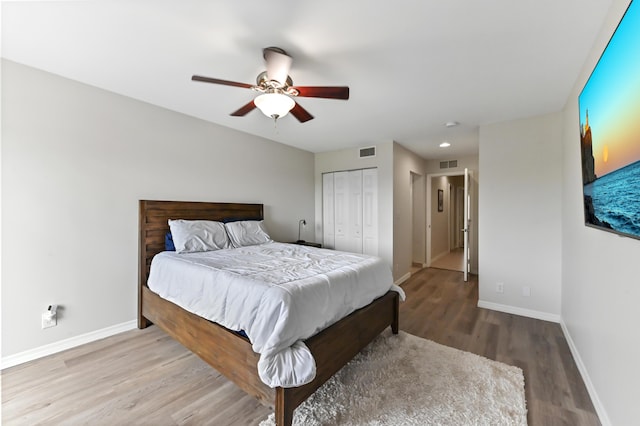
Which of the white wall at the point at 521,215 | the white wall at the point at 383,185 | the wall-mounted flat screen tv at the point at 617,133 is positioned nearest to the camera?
the wall-mounted flat screen tv at the point at 617,133

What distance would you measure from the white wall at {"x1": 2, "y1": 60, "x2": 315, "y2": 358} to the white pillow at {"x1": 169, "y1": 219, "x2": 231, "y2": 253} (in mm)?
404

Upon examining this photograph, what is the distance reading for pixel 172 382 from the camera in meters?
1.91

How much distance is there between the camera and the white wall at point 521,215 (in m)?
2.92

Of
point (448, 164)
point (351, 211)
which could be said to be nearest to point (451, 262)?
point (448, 164)

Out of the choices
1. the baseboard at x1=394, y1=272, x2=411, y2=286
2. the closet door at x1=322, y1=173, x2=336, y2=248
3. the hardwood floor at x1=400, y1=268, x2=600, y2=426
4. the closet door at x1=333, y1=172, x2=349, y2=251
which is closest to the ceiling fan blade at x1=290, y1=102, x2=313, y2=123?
the hardwood floor at x1=400, y1=268, x2=600, y2=426

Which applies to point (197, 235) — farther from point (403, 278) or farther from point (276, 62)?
point (403, 278)

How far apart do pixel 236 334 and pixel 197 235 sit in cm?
155

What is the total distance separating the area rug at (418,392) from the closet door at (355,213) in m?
2.43

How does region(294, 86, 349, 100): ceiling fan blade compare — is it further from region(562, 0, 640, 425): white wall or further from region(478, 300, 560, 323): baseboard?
region(478, 300, 560, 323): baseboard

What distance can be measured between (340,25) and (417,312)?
3082 millimetres

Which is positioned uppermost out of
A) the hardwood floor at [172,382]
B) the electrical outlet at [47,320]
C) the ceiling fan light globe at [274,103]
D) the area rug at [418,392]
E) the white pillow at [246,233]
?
the ceiling fan light globe at [274,103]

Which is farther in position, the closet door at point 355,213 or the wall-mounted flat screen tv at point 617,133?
the closet door at point 355,213

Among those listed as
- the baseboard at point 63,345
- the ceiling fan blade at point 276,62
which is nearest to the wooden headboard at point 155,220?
the baseboard at point 63,345

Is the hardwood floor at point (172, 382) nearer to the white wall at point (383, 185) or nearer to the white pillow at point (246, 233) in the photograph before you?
the white pillow at point (246, 233)
